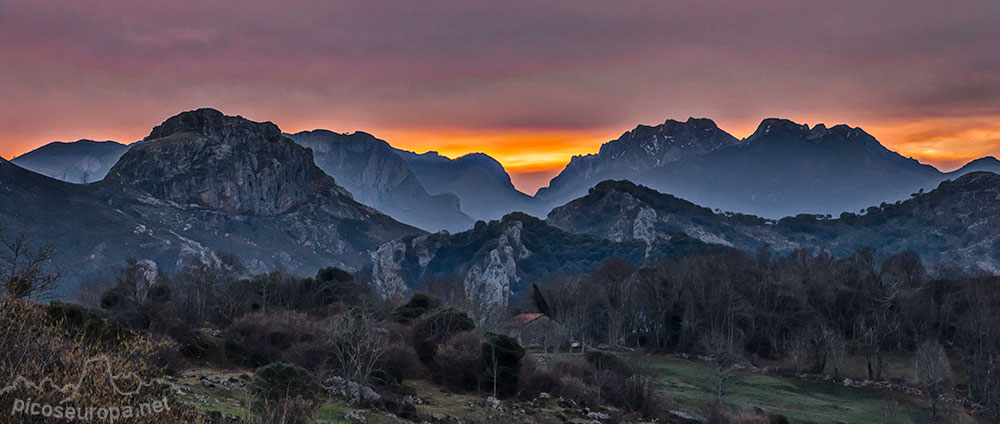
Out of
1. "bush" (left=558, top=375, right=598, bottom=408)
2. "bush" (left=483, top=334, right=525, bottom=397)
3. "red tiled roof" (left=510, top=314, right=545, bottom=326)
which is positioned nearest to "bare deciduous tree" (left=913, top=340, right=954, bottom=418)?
"bush" (left=558, top=375, right=598, bottom=408)

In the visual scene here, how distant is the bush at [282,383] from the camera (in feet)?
83.2

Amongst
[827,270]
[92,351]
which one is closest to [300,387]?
[92,351]

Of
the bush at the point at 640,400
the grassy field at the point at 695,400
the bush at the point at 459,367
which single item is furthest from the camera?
the bush at the point at 459,367

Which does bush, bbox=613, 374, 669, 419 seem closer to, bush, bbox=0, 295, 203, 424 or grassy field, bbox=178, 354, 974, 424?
grassy field, bbox=178, 354, 974, 424

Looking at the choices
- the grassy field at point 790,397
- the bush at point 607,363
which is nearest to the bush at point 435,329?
the bush at point 607,363

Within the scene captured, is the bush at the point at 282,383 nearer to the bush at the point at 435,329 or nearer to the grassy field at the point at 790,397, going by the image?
the bush at the point at 435,329

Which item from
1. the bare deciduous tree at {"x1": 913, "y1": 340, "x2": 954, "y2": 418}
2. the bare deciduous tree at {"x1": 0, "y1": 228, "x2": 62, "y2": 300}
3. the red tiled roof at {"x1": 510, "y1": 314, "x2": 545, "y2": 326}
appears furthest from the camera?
the red tiled roof at {"x1": 510, "y1": 314, "x2": 545, "y2": 326}

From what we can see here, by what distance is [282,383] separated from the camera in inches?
1030

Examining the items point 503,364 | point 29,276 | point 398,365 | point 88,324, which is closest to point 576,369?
point 503,364

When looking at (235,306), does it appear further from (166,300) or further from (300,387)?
(300,387)

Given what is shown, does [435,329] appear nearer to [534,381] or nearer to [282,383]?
[534,381]

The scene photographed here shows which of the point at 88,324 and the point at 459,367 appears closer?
the point at 88,324

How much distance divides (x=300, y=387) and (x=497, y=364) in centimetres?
1594

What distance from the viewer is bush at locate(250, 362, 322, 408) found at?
83.2ft
